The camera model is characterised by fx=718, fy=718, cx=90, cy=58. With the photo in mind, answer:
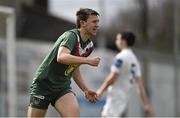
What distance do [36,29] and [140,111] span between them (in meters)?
3.91

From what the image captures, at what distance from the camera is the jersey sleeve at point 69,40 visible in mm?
7656

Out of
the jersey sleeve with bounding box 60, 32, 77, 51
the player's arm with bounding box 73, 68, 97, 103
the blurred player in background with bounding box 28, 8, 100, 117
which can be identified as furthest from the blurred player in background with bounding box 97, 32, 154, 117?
the jersey sleeve with bounding box 60, 32, 77, 51

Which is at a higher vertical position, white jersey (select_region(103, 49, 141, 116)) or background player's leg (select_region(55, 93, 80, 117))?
background player's leg (select_region(55, 93, 80, 117))

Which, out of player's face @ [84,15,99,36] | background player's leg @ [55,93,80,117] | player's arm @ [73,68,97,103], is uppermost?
player's face @ [84,15,99,36]

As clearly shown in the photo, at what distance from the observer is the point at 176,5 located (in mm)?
20922

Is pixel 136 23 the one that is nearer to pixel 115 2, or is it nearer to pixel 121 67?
pixel 115 2

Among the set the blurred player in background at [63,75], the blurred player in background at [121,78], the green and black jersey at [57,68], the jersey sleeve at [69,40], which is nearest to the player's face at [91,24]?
the blurred player in background at [63,75]

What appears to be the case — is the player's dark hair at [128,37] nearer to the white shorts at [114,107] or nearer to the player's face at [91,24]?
the white shorts at [114,107]

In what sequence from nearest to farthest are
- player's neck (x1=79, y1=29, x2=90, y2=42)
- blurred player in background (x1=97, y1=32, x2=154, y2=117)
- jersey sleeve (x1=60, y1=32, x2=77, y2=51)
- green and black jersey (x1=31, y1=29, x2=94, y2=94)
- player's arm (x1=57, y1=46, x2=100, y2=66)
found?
player's arm (x1=57, y1=46, x2=100, y2=66) → jersey sleeve (x1=60, y1=32, x2=77, y2=51) → green and black jersey (x1=31, y1=29, x2=94, y2=94) → player's neck (x1=79, y1=29, x2=90, y2=42) → blurred player in background (x1=97, y1=32, x2=154, y2=117)

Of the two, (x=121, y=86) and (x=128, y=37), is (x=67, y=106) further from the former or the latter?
(x=128, y=37)

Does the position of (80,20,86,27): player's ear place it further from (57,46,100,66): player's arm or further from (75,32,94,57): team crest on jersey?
(57,46,100,66): player's arm

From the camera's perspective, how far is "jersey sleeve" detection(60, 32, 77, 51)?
7656 millimetres

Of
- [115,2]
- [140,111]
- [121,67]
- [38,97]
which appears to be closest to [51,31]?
[115,2]

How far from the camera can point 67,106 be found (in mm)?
7918
